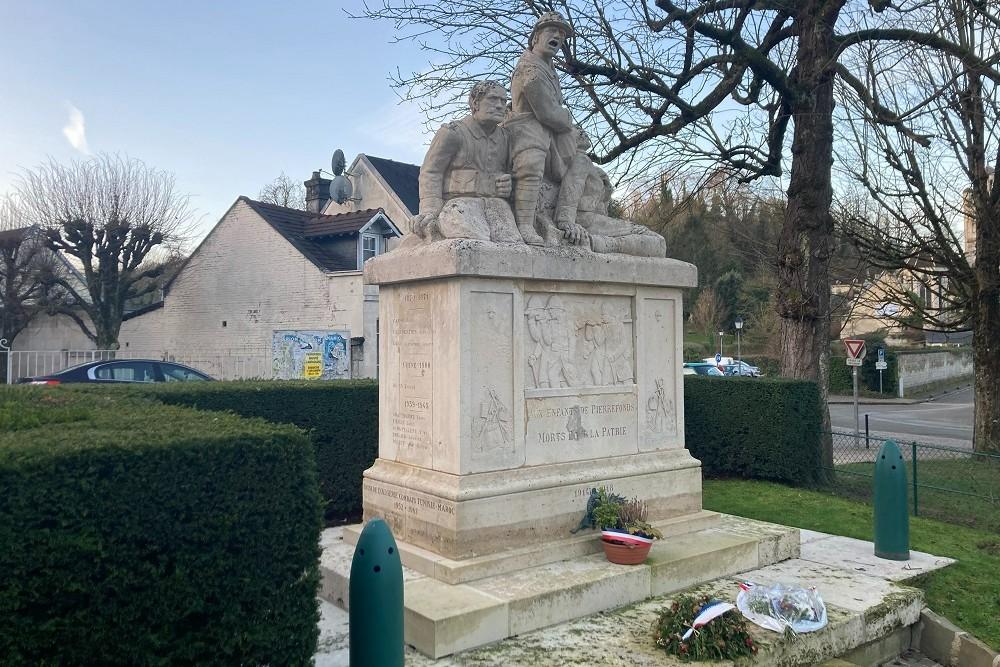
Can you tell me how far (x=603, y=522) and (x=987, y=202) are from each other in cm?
1079

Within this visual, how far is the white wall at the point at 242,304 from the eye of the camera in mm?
22969

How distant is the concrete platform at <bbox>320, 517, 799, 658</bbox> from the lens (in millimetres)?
4648

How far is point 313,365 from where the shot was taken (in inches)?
834

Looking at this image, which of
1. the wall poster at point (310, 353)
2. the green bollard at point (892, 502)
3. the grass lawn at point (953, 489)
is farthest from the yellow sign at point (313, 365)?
the green bollard at point (892, 502)

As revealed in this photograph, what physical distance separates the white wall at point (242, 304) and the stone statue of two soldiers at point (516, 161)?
1592 cm

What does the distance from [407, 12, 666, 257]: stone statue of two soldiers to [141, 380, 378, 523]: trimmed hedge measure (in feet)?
10.0

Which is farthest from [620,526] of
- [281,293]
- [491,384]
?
[281,293]

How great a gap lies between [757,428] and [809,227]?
329 centimetres

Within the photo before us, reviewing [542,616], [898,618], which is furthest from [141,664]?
[898,618]

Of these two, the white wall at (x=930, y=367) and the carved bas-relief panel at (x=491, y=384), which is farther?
the white wall at (x=930, y=367)

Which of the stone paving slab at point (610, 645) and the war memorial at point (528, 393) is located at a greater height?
the war memorial at point (528, 393)

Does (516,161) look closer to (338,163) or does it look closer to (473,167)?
(473,167)

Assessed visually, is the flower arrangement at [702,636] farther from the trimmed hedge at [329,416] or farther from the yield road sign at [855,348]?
the yield road sign at [855,348]

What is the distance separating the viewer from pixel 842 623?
5.05 m
